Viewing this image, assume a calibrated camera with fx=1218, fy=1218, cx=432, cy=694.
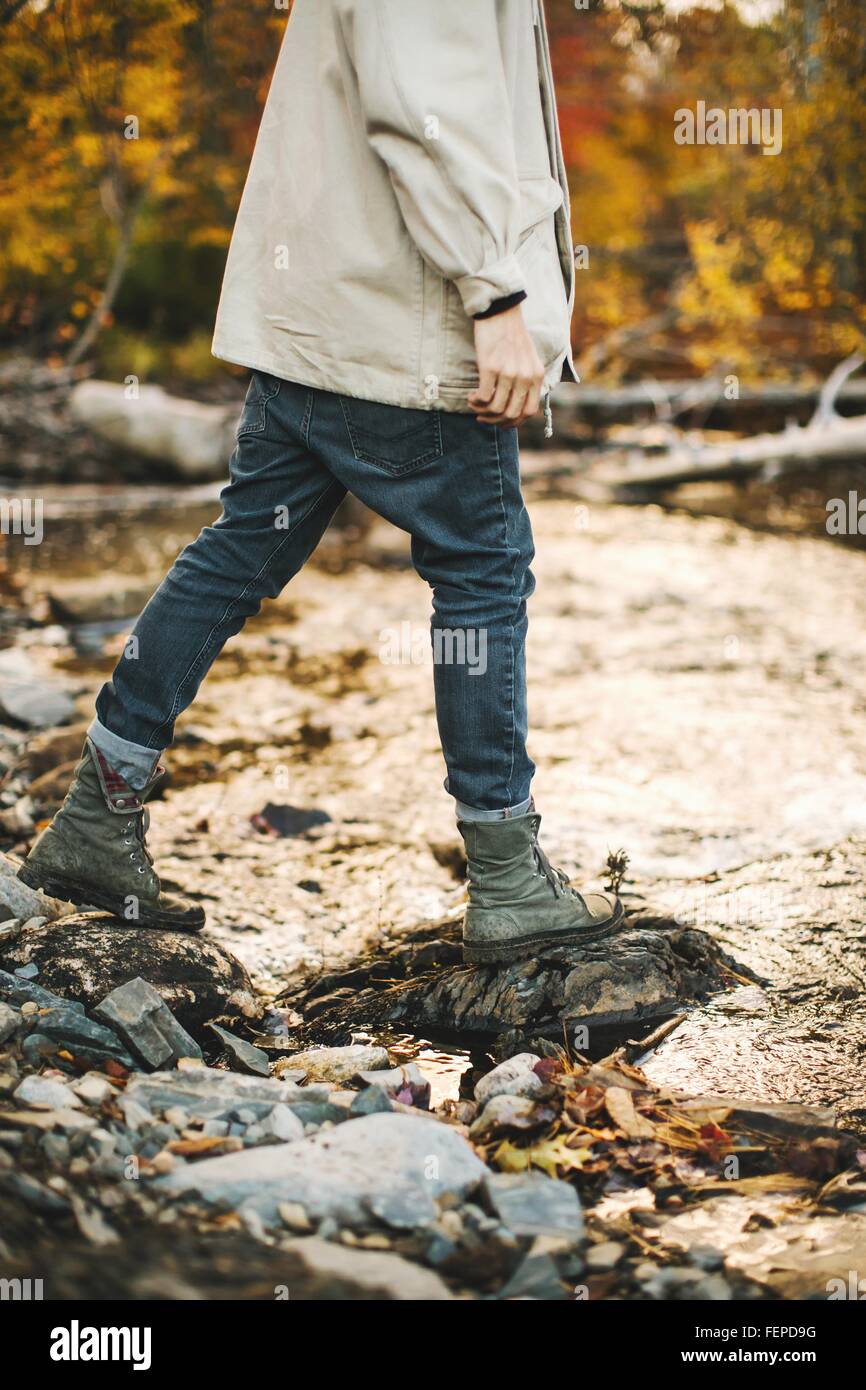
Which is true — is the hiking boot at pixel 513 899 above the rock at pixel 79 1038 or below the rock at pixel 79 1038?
above

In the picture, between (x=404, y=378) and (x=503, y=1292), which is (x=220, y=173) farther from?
(x=503, y=1292)

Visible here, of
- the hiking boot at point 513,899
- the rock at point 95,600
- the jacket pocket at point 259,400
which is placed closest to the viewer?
the jacket pocket at point 259,400

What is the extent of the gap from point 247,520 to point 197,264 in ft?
43.4

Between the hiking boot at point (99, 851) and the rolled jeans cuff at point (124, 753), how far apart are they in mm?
19

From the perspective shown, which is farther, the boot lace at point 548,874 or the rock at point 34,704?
the rock at point 34,704

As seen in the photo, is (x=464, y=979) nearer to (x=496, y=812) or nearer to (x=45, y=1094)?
(x=496, y=812)

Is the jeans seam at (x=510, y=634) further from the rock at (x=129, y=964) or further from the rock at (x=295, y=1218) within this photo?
the rock at (x=295, y=1218)

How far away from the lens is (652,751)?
3.79m

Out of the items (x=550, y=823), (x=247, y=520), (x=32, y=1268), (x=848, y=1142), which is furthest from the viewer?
(x=550, y=823)

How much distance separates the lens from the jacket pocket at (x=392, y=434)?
2006 mm

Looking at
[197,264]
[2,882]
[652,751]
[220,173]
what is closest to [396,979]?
[2,882]

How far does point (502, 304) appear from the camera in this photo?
1889 millimetres

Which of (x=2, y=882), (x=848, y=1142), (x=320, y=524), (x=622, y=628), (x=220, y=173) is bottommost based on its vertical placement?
(x=848, y=1142)

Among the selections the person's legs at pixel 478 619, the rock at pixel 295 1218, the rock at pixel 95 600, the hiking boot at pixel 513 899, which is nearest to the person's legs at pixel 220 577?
the person's legs at pixel 478 619
